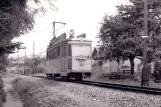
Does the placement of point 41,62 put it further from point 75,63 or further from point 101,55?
point 75,63

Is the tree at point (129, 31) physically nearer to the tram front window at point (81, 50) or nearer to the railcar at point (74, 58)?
the tram front window at point (81, 50)

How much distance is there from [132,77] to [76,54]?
312 inches

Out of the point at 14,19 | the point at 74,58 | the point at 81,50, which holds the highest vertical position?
the point at 14,19

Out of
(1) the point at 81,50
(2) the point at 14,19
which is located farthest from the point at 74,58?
(2) the point at 14,19

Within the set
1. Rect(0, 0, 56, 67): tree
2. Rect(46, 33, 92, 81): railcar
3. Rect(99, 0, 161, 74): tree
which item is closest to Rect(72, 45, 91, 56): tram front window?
Rect(46, 33, 92, 81): railcar

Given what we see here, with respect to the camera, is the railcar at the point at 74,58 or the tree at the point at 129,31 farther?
the tree at the point at 129,31

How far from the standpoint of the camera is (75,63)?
20656 mm

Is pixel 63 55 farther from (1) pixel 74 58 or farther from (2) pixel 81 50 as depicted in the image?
(2) pixel 81 50

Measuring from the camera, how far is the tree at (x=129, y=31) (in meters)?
24.9

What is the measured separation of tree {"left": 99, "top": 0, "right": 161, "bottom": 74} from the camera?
24875 millimetres

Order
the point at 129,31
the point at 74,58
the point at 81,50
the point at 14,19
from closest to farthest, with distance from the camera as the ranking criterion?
1. the point at 14,19
2. the point at 74,58
3. the point at 81,50
4. the point at 129,31

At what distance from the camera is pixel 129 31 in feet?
86.4

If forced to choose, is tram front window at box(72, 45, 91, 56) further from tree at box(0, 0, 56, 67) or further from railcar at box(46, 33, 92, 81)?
tree at box(0, 0, 56, 67)

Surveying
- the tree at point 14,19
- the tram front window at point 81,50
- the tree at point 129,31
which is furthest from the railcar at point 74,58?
the tree at point 14,19
